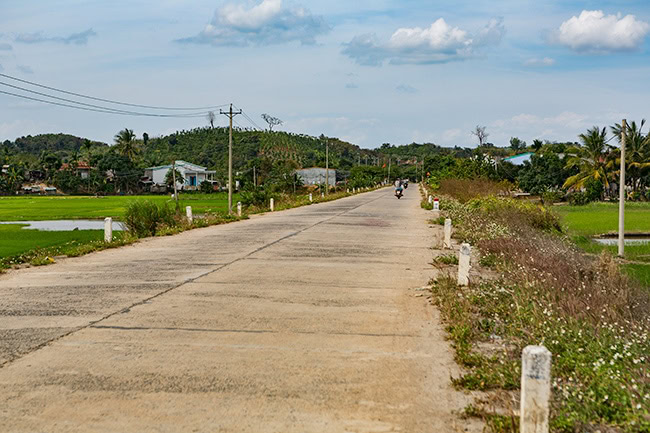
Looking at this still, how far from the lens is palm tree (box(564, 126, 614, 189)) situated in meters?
79.7

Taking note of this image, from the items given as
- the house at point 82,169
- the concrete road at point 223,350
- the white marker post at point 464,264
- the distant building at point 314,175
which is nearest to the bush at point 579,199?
the concrete road at point 223,350

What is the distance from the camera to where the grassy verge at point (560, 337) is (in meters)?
5.46

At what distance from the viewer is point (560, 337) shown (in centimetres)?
723

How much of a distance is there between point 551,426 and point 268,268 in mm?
9968

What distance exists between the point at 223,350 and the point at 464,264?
17.1ft

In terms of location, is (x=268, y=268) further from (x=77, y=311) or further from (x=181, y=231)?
(x=181, y=231)

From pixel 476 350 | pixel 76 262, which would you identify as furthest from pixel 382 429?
pixel 76 262

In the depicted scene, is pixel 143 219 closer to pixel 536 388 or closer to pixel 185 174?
pixel 536 388

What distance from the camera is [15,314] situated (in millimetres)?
9828

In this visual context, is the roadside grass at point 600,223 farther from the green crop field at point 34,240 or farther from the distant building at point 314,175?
the distant building at point 314,175

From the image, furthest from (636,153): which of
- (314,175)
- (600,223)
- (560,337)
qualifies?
(560,337)

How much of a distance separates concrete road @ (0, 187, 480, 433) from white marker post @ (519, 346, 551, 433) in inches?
31.0

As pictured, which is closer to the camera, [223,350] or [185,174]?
[223,350]

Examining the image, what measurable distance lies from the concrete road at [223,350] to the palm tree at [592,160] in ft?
232
